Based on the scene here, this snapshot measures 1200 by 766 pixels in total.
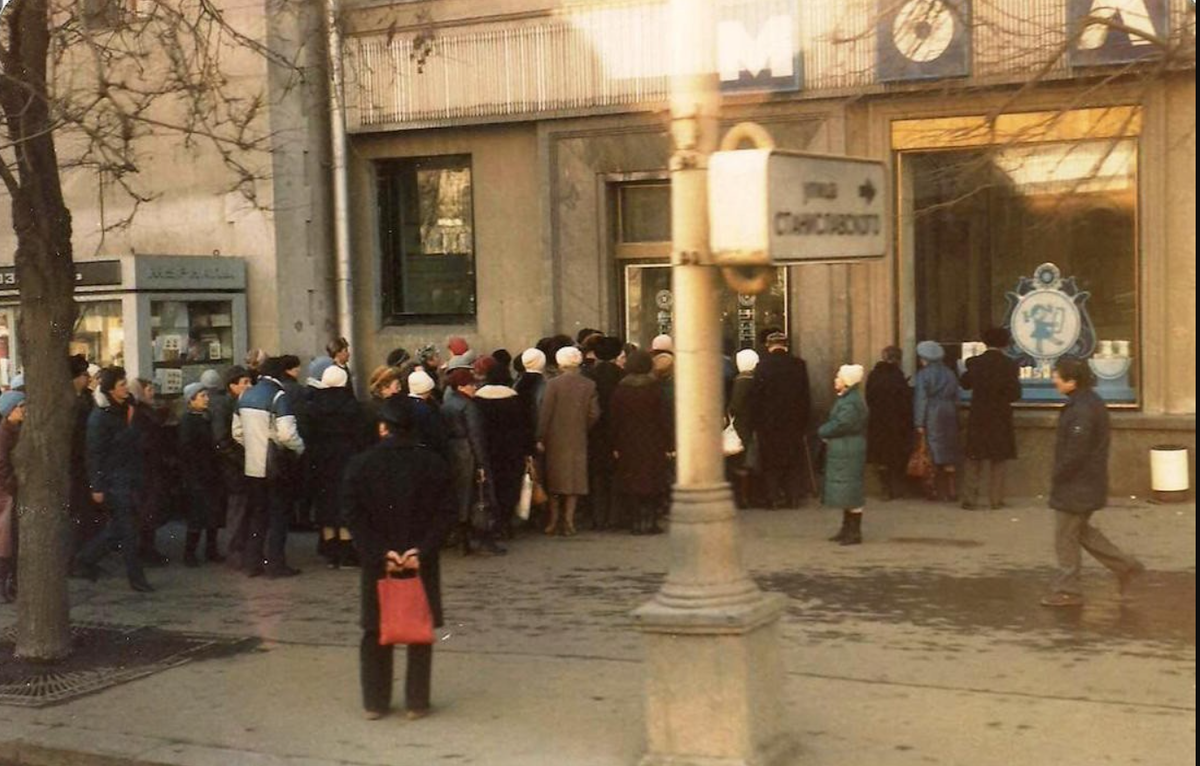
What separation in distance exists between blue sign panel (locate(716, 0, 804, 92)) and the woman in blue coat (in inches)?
122

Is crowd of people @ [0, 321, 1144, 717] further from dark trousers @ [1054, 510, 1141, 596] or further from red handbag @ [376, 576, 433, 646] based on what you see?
red handbag @ [376, 576, 433, 646]

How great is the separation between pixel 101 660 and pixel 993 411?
8605mm

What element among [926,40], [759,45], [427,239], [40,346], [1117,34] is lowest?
[40,346]

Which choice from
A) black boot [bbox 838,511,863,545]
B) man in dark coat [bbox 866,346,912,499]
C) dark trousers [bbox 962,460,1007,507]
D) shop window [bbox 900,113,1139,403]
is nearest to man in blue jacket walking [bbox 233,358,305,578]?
black boot [bbox 838,511,863,545]

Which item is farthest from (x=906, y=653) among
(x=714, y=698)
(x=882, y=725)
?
(x=714, y=698)

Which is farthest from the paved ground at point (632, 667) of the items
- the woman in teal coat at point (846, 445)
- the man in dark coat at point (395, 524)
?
the woman in teal coat at point (846, 445)

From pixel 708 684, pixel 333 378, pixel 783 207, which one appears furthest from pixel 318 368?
pixel 783 207

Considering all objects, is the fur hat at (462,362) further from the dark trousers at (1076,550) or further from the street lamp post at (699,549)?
the street lamp post at (699,549)

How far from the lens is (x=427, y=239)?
63.2 ft

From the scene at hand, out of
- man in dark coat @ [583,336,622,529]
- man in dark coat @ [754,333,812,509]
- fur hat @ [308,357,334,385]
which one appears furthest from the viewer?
man in dark coat @ [754,333,812,509]

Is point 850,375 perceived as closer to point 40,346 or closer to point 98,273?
point 40,346

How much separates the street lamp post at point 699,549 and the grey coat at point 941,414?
350 inches

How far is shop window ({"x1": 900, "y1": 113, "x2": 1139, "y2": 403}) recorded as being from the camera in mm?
16047

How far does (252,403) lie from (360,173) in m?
6.06
